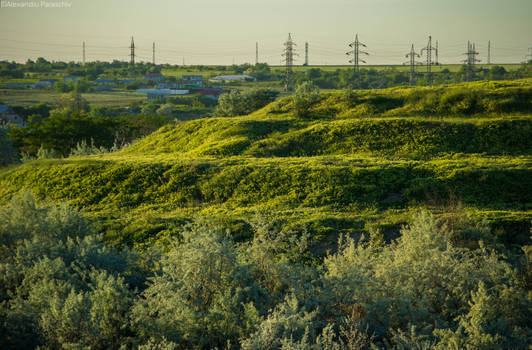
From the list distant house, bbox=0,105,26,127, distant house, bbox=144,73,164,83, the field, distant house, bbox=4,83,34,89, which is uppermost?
distant house, bbox=144,73,164,83

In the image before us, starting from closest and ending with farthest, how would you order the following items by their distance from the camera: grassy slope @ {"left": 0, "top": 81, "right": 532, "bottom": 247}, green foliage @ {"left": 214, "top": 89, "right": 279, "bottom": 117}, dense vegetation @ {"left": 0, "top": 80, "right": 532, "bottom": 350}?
Result: dense vegetation @ {"left": 0, "top": 80, "right": 532, "bottom": 350} < grassy slope @ {"left": 0, "top": 81, "right": 532, "bottom": 247} < green foliage @ {"left": 214, "top": 89, "right": 279, "bottom": 117}

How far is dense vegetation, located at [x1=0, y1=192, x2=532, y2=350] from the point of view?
6.82 metres

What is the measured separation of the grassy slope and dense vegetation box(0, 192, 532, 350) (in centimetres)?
531

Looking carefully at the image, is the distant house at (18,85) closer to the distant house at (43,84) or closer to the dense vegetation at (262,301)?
the distant house at (43,84)

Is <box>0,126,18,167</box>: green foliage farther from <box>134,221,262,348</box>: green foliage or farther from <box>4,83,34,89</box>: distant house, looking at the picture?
<box>4,83,34,89</box>: distant house

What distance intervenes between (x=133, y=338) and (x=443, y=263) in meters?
5.55

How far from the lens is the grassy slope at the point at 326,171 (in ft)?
50.5

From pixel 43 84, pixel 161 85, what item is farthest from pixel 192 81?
pixel 43 84

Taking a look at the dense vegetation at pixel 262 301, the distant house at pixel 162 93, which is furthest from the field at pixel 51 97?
the dense vegetation at pixel 262 301

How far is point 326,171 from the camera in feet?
57.8

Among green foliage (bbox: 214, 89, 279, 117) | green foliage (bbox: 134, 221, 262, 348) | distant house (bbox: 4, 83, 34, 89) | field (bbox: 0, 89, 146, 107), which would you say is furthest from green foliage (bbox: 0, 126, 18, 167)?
distant house (bbox: 4, 83, 34, 89)

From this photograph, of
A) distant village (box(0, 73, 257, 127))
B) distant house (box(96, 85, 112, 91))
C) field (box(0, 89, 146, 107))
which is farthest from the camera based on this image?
distant house (box(96, 85, 112, 91))

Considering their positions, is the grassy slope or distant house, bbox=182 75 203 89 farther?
distant house, bbox=182 75 203 89

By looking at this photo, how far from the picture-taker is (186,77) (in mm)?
122250
